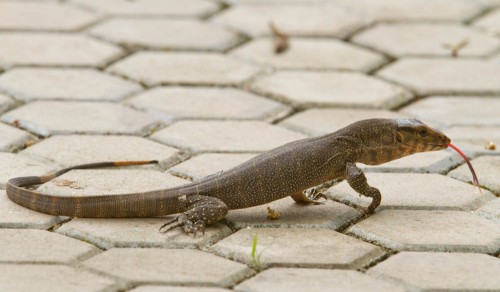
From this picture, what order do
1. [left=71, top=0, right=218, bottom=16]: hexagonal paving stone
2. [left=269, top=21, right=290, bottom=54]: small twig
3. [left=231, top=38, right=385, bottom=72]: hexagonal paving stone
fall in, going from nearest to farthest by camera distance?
1. [left=231, top=38, right=385, bottom=72]: hexagonal paving stone
2. [left=269, top=21, right=290, bottom=54]: small twig
3. [left=71, top=0, right=218, bottom=16]: hexagonal paving stone

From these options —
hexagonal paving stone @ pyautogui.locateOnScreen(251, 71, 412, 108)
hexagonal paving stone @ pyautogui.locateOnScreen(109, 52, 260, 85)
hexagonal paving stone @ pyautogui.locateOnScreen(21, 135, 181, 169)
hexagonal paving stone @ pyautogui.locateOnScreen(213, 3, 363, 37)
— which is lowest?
hexagonal paving stone @ pyautogui.locateOnScreen(21, 135, 181, 169)

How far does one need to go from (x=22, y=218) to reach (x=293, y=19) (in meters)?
4.14

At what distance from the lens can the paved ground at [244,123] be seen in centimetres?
473

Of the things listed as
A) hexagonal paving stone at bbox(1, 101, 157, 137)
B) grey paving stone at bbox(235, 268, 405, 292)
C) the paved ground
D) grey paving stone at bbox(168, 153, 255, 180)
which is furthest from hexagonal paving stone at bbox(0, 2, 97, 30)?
grey paving stone at bbox(235, 268, 405, 292)

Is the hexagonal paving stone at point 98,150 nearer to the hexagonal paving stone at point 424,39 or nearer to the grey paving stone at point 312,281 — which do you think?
the grey paving stone at point 312,281

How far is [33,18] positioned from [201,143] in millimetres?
2759

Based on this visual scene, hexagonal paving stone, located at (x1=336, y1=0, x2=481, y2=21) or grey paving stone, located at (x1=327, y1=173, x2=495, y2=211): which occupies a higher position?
hexagonal paving stone, located at (x1=336, y1=0, x2=481, y2=21)

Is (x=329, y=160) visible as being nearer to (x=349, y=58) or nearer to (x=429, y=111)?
(x=429, y=111)

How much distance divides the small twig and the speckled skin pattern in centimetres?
261

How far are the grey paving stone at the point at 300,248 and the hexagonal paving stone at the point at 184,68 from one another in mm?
2446

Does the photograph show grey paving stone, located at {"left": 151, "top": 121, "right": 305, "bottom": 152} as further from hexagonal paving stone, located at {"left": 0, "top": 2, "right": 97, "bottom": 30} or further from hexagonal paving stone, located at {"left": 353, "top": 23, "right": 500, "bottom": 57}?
hexagonal paving stone, located at {"left": 0, "top": 2, "right": 97, "bottom": 30}

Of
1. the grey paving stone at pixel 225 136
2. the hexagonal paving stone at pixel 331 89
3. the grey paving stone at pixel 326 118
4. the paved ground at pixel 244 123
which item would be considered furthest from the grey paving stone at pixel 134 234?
the hexagonal paving stone at pixel 331 89

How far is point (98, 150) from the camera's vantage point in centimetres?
619

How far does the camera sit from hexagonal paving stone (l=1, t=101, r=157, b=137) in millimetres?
6484
